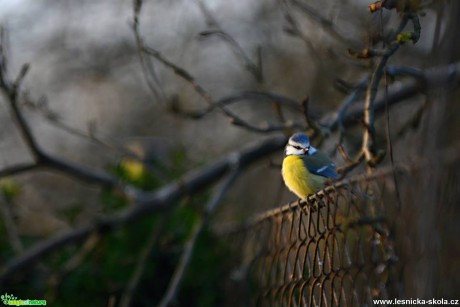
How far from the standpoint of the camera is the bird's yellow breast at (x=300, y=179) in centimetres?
351

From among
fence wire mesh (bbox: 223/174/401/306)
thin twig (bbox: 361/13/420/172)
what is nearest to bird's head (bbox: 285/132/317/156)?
fence wire mesh (bbox: 223/174/401/306)

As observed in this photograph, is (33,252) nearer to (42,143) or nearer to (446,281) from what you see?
(446,281)

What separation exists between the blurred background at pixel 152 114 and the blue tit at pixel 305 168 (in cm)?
20

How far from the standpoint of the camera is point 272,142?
5.23m

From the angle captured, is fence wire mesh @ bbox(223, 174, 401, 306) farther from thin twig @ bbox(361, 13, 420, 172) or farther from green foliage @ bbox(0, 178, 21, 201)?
green foliage @ bbox(0, 178, 21, 201)

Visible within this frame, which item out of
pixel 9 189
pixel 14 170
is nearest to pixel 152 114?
pixel 9 189

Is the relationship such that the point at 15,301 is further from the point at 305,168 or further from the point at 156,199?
the point at 305,168

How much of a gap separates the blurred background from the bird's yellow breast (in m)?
0.24

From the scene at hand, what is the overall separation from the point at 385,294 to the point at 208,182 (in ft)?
10.2

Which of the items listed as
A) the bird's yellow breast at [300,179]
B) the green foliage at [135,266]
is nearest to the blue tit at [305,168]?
the bird's yellow breast at [300,179]

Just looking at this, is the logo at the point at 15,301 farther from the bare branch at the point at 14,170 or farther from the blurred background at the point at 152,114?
the bare branch at the point at 14,170

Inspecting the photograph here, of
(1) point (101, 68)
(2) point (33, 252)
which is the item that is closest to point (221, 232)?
(2) point (33, 252)

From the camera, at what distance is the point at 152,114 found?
1124 centimetres

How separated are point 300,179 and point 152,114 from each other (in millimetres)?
7889
